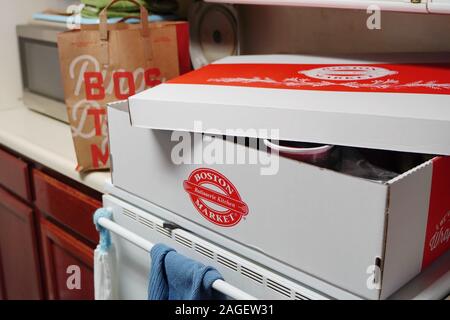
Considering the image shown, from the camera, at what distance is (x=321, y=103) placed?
75cm

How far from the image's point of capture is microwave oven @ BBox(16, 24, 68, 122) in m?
1.57

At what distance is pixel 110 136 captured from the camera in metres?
1.01

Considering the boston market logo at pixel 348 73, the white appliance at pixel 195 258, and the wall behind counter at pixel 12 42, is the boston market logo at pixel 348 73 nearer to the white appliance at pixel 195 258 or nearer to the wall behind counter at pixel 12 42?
the white appliance at pixel 195 258

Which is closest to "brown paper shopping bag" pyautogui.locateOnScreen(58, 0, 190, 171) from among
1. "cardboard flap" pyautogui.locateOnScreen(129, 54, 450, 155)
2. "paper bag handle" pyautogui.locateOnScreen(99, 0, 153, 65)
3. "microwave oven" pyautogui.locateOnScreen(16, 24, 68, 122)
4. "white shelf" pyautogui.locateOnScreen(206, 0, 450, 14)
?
"paper bag handle" pyautogui.locateOnScreen(99, 0, 153, 65)

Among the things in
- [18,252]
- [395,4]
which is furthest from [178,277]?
[18,252]

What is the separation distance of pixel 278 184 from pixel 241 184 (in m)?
0.07

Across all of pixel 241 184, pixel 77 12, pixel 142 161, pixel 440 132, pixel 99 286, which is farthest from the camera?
pixel 77 12

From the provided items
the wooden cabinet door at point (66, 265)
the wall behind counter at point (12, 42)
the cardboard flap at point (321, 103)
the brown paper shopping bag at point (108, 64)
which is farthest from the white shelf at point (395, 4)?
the wall behind counter at point (12, 42)

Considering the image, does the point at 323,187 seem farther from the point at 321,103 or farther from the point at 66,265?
the point at 66,265

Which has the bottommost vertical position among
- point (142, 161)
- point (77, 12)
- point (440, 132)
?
point (142, 161)

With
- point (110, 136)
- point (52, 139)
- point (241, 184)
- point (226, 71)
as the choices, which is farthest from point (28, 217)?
point (241, 184)

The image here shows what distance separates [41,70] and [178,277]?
1036 millimetres

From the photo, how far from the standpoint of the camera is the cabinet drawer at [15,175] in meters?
1.45
